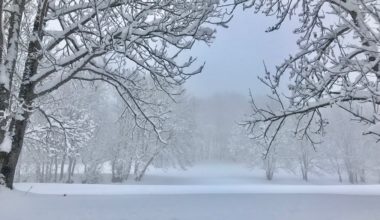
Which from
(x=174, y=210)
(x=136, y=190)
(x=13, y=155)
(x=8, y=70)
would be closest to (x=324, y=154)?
(x=136, y=190)

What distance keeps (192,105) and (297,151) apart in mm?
14351

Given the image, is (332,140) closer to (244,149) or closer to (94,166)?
(244,149)

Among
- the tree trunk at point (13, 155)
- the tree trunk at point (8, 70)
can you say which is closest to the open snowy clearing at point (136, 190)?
the tree trunk at point (13, 155)

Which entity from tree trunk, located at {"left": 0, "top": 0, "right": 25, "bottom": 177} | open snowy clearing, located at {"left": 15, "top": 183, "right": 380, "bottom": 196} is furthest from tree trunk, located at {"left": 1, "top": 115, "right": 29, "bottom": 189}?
open snowy clearing, located at {"left": 15, "top": 183, "right": 380, "bottom": 196}

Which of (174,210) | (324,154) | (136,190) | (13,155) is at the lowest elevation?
(174,210)

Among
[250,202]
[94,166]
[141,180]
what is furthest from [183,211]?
[141,180]

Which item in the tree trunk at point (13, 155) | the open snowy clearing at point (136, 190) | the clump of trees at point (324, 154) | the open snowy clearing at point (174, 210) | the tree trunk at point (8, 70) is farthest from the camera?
the clump of trees at point (324, 154)

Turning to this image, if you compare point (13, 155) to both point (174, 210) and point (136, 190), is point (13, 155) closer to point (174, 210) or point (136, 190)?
point (174, 210)

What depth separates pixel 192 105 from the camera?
4991cm

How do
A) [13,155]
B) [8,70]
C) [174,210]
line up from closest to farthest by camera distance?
[8,70] < [13,155] < [174,210]

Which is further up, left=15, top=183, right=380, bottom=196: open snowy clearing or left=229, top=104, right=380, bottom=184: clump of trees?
left=229, top=104, right=380, bottom=184: clump of trees

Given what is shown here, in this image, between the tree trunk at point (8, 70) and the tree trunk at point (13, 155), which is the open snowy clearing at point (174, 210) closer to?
the tree trunk at point (13, 155)

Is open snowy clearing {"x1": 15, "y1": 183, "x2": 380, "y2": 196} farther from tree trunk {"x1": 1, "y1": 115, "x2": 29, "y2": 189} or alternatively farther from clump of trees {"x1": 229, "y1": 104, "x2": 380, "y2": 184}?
clump of trees {"x1": 229, "y1": 104, "x2": 380, "y2": 184}

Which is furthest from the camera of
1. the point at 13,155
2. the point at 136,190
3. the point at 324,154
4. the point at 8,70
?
the point at 324,154
